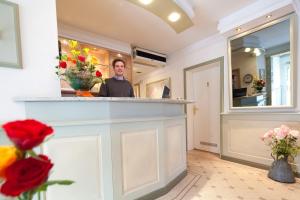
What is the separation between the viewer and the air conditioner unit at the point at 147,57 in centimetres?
405

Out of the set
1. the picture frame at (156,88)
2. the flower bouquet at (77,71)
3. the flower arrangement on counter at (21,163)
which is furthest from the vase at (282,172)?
the picture frame at (156,88)

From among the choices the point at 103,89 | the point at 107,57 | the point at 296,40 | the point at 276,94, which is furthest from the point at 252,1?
the point at 107,57

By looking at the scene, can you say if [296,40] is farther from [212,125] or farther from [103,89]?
[103,89]

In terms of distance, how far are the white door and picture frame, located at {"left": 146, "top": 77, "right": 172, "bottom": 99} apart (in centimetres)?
90

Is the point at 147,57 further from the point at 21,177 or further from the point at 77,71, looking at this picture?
the point at 21,177

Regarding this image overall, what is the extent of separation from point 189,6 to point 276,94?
1914mm

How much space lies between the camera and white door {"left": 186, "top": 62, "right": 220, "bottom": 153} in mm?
3711

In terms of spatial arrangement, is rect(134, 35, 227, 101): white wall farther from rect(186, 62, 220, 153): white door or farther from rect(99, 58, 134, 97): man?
rect(99, 58, 134, 97): man

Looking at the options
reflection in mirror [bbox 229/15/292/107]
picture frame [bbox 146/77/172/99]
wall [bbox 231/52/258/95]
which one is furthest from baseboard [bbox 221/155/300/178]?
picture frame [bbox 146/77/172/99]

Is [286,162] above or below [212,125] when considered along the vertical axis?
below

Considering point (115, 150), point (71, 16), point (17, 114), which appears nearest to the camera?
point (17, 114)

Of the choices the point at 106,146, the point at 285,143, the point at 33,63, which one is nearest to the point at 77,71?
the point at 33,63

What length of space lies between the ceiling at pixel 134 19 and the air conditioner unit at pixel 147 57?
0.81ft

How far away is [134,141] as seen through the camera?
1642mm
